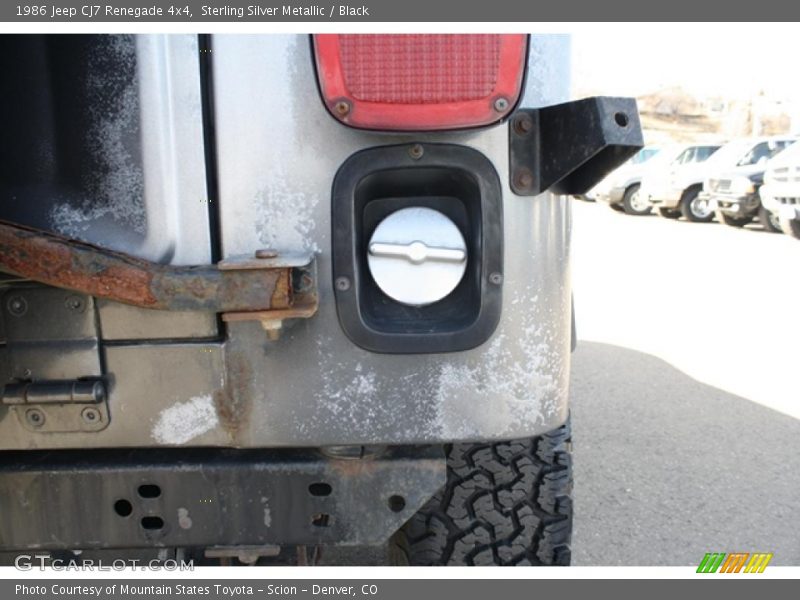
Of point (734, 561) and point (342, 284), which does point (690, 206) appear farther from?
point (342, 284)

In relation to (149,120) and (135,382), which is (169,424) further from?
(149,120)

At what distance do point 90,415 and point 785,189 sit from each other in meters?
11.0

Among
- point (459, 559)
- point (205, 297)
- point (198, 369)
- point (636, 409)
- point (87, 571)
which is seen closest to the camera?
point (205, 297)

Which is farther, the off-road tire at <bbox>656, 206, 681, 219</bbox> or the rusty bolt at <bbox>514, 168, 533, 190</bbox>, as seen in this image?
the off-road tire at <bbox>656, 206, 681, 219</bbox>

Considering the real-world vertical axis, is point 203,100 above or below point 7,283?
above

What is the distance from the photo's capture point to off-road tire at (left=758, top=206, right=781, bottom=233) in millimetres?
11727

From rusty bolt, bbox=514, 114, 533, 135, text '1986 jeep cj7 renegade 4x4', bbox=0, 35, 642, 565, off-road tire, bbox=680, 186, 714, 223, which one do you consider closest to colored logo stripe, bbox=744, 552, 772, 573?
text '1986 jeep cj7 renegade 4x4', bbox=0, 35, 642, 565

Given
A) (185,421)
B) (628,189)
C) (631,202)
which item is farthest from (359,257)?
(628,189)

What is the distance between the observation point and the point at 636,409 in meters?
3.84

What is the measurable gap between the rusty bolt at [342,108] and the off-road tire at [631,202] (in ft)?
58.0

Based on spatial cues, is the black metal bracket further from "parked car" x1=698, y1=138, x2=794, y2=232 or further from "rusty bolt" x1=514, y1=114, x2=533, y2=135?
"parked car" x1=698, y1=138, x2=794, y2=232

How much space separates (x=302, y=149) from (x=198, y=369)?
418 mm

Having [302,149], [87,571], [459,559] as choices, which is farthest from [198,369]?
[459,559]
